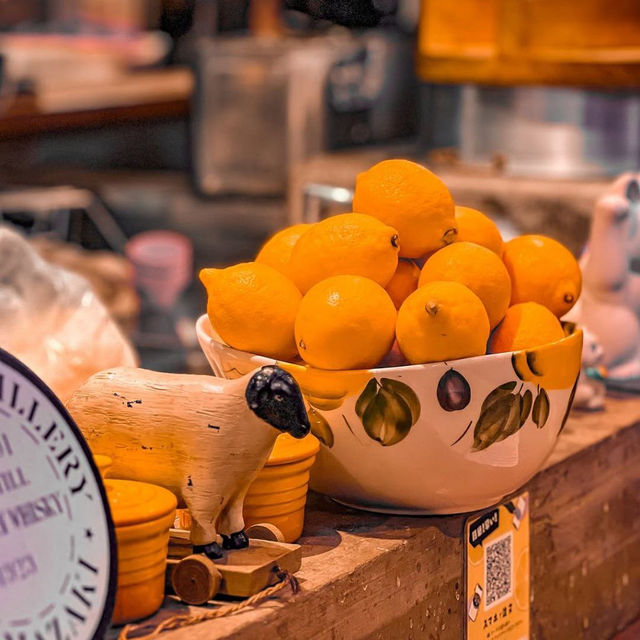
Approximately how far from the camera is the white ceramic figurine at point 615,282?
1456 mm

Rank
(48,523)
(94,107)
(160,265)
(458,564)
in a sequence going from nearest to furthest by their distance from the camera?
(48,523)
(458,564)
(160,265)
(94,107)

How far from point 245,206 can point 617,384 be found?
1.63m

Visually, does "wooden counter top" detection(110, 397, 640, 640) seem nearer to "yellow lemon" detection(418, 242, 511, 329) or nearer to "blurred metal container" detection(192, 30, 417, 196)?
"yellow lemon" detection(418, 242, 511, 329)

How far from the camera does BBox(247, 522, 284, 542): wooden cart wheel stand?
3.12ft

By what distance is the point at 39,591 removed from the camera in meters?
0.75

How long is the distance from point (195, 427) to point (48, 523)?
0.45 feet

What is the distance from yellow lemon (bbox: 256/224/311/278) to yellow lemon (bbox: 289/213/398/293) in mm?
61

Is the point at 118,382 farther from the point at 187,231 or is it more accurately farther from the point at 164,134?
the point at 164,134

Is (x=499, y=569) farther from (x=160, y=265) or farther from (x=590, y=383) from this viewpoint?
(x=160, y=265)

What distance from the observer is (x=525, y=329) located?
1056mm

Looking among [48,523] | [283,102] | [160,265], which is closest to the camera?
[48,523]

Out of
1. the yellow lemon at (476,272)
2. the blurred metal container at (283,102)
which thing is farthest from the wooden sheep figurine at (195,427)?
the blurred metal container at (283,102)

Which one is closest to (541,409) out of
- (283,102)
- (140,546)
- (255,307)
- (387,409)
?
(387,409)

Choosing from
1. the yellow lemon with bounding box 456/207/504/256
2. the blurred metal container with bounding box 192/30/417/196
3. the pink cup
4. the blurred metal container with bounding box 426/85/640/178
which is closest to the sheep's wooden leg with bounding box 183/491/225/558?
the yellow lemon with bounding box 456/207/504/256
